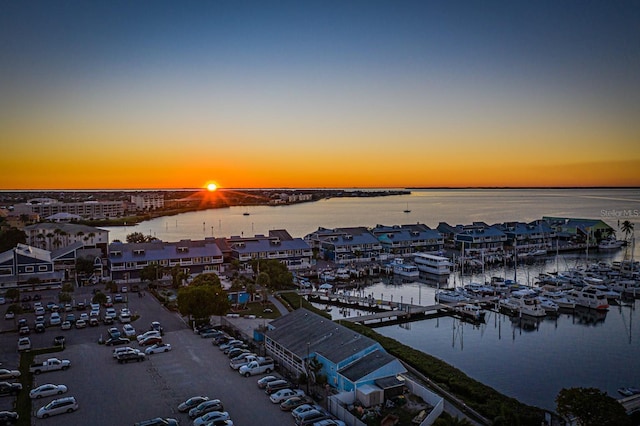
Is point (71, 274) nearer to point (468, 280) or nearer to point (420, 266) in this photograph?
point (420, 266)

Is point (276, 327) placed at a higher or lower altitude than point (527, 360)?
higher

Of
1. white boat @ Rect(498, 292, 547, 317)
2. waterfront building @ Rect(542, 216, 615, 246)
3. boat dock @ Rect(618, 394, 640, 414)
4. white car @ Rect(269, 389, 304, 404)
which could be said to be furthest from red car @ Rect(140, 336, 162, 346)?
waterfront building @ Rect(542, 216, 615, 246)

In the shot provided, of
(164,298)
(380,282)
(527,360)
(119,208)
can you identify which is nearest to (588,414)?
(527,360)

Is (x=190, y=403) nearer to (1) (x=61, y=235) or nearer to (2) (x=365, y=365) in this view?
(2) (x=365, y=365)

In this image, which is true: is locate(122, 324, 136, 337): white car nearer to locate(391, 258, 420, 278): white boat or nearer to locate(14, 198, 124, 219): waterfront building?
locate(391, 258, 420, 278): white boat

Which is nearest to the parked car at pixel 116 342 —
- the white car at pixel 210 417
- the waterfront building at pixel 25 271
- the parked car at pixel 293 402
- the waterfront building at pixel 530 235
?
the white car at pixel 210 417

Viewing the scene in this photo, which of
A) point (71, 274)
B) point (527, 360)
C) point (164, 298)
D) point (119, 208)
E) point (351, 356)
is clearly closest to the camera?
point (351, 356)

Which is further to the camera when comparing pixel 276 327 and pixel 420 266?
pixel 420 266
